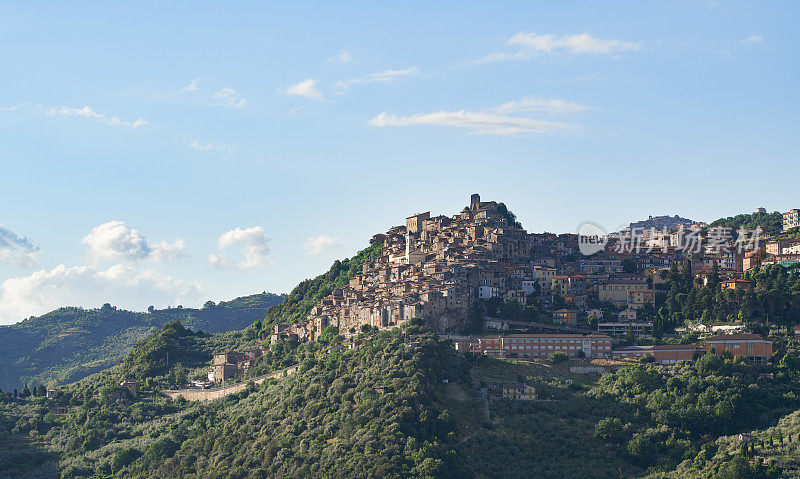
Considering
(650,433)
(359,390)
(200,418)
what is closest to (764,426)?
(650,433)

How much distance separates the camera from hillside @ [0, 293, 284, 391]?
12119 centimetres

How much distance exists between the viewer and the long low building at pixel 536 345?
220 ft

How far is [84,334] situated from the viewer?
135m

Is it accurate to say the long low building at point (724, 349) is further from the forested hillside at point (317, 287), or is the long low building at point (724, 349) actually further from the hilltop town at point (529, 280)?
the forested hillside at point (317, 287)

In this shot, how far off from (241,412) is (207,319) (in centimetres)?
7974

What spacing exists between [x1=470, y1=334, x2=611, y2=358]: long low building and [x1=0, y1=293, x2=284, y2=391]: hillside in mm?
59264

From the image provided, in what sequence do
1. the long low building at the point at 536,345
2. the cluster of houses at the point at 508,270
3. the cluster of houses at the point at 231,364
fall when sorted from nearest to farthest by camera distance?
1. the long low building at the point at 536,345
2. the cluster of houses at the point at 508,270
3. the cluster of houses at the point at 231,364

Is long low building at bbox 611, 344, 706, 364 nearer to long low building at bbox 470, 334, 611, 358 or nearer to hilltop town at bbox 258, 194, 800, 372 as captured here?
hilltop town at bbox 258, 194, 800, 372

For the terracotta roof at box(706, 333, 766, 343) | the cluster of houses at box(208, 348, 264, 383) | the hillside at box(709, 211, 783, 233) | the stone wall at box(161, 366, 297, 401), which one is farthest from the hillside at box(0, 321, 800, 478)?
the hillside at box(709, 211, 783, 233)

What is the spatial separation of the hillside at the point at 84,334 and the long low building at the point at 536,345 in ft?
194

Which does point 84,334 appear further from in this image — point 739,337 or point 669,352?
point 739,337

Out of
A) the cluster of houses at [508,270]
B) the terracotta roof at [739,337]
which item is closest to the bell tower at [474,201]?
the cluster of houses at [508,270]

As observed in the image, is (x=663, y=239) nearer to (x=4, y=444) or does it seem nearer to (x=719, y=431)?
(x=719, y=431)

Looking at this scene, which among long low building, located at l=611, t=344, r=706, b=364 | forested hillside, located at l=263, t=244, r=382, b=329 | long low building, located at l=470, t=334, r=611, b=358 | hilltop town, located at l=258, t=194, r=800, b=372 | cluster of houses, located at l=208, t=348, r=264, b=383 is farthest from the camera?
forested hillside, located at l=263, t=244, r=382, b=329
